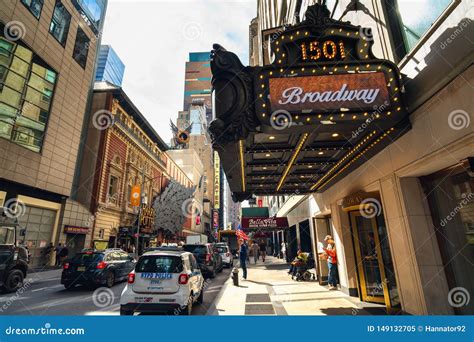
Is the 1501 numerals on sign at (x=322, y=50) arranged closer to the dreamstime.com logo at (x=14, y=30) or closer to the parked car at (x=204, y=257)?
the parked car at (x=204, y=257)

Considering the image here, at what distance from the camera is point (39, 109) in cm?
2095

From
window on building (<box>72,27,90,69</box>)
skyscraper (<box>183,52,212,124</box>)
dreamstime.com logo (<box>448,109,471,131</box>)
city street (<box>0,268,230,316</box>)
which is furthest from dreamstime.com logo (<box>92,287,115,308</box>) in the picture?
skyscraper (<box>183,52,212,124</box>)

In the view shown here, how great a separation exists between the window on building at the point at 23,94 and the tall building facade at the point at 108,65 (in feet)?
323

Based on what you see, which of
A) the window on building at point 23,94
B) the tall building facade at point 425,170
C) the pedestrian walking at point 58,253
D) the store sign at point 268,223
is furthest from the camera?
the store sign at point 268,223

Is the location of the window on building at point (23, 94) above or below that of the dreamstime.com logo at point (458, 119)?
above

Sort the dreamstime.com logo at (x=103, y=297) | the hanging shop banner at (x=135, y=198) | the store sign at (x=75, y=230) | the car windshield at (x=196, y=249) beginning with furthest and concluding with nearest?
the hanging shop banner at (x=135, y=198), the store sign at (x=75, y=230), the car windshield at (x=196, y=249), the dreamstime.com logo at (x=103, y=297)

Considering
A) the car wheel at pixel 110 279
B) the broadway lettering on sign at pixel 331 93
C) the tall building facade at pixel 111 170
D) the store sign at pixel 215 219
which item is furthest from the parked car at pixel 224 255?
the store sign at pixel 215 219

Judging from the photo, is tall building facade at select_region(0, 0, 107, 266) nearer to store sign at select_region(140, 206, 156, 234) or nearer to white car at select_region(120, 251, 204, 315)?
store sign at select_region(140, 206, 156, 234)

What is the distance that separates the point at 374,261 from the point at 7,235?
14064 mm

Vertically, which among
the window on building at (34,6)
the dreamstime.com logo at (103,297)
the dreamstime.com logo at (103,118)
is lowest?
the dreamstime.com logo at (103,297)

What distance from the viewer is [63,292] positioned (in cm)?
1035

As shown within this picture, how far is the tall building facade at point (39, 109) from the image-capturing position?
1817cm

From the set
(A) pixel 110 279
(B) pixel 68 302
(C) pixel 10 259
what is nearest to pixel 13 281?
(C) pixel 10 259

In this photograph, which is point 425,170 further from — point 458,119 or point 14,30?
point 14,30
